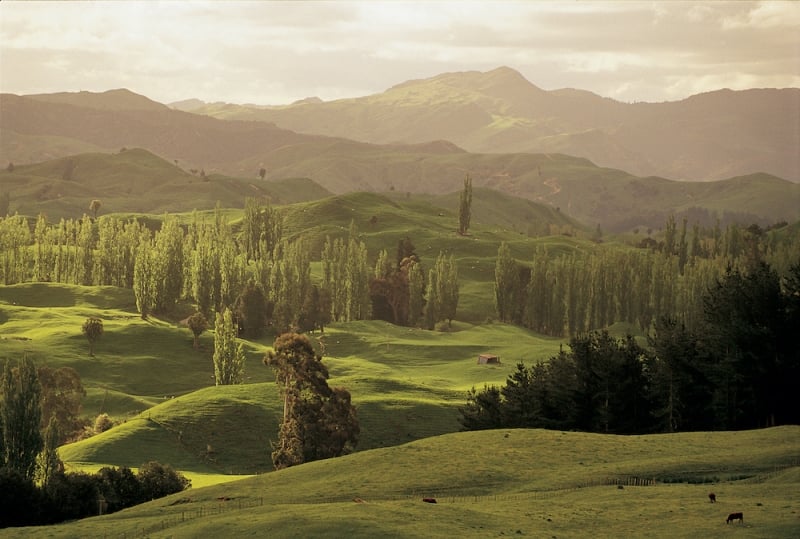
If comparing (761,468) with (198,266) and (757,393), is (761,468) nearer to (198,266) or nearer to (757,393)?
(757,393)

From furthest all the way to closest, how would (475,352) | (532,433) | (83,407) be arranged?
(475,352), (83,407), (532,433)

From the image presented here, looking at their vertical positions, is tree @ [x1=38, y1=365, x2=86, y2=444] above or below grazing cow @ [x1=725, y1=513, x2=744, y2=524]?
below

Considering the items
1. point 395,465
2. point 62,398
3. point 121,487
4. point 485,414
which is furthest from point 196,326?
point 395,465

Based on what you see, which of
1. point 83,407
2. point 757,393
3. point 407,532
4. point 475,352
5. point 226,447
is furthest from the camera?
point 475,352

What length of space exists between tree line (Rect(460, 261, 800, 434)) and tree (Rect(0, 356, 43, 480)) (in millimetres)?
43806

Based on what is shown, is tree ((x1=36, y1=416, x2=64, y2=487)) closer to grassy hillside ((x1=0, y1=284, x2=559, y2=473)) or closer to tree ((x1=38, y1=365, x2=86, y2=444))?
grassy hillside ((x1=0, y1=284, x2=559, y2=473))

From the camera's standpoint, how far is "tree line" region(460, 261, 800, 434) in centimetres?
9962

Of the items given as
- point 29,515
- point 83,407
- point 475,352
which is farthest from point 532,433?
point 475,352

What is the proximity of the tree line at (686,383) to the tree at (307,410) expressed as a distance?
547 inches

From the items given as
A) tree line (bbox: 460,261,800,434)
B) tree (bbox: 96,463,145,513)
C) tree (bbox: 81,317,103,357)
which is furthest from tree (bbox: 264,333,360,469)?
tree (bbox: 81,317,103,357)

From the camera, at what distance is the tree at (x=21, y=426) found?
8888 cm

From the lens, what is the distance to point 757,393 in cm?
9938

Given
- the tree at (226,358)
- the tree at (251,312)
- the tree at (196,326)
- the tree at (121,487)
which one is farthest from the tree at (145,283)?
the tree at (121,487)

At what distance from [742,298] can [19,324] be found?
113 meters
